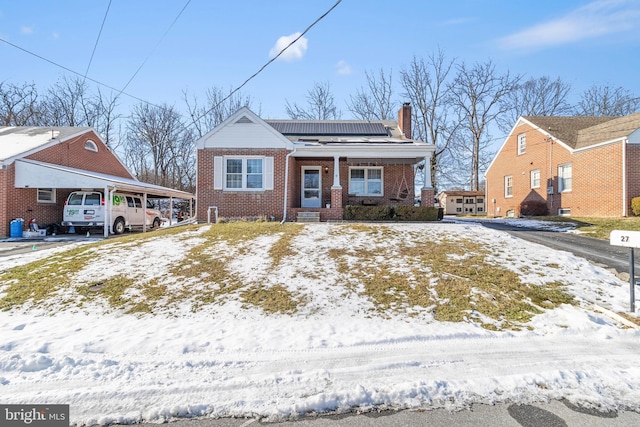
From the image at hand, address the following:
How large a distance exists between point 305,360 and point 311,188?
41.6ft

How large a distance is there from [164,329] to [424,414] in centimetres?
351

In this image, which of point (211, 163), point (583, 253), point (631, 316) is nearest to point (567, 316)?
point (631, 316)

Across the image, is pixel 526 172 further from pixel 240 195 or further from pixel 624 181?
pixel 240 195

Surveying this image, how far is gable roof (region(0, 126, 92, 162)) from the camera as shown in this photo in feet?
51.6

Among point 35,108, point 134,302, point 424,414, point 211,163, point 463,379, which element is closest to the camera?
point 424,414

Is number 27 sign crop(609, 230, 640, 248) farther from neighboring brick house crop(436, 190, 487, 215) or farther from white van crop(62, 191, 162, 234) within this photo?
neighboring brick house crop(436, 190, 487, 215)

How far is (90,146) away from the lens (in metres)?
20.8

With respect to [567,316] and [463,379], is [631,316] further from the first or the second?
[463,379]

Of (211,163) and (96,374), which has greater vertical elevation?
(211,163)

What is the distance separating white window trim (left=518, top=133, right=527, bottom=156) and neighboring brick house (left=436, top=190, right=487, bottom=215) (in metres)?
9.84

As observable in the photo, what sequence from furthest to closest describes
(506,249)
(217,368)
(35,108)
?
(35,108), (506,249), (217,368)

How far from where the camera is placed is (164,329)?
456 cm

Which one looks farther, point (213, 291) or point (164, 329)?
point (213, 291)

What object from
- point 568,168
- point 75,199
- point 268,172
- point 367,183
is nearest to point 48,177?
point 75,199
